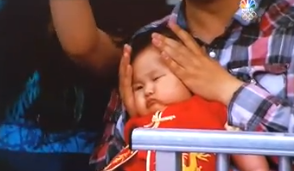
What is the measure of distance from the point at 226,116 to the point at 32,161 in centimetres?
54

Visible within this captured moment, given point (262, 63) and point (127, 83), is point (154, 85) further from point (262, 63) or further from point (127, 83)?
point (262, 63)

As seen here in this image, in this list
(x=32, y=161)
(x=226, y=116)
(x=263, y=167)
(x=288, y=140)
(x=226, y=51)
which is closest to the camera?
(x=288, y=140)

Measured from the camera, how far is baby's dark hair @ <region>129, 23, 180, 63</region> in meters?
1.75

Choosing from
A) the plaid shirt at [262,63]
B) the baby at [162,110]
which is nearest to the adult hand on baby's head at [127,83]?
the baby at [162,110]

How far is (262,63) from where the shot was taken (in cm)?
167

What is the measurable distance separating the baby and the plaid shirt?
0.06 m

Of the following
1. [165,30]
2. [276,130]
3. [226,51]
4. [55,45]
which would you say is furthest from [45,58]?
[276,130]

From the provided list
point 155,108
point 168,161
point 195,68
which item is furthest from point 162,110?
point 168,161

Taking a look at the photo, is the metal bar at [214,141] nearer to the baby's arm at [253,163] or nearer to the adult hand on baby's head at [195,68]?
the baby's arm at [253,163]

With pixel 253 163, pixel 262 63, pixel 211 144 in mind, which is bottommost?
pixel 253 163

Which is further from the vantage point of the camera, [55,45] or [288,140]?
[55,45]

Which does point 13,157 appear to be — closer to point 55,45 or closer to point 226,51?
point 55,45

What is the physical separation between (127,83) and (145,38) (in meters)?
0.12

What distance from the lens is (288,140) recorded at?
1.16 metres
